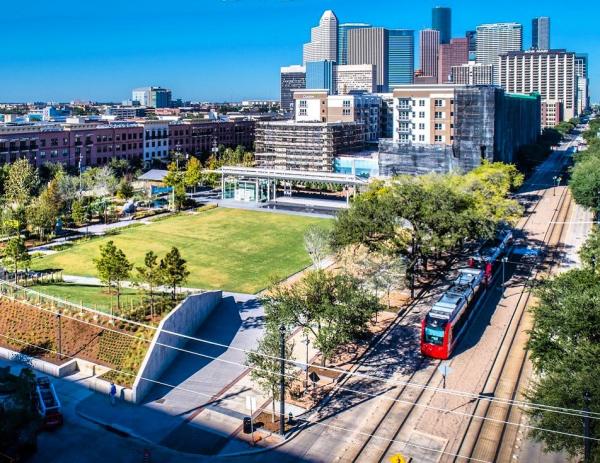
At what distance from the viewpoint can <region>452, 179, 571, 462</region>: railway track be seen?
25328 millimetres

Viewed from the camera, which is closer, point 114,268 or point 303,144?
point 114,268

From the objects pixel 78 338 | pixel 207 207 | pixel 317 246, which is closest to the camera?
pixel 78 338

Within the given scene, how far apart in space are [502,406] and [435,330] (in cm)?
579

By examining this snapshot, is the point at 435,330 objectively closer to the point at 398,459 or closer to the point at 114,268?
the point at 398,459

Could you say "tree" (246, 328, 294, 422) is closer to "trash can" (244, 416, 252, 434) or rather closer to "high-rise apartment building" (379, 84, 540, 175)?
"trash can" (244, 416, 252, 434)

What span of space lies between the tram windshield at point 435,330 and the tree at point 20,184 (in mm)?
57140

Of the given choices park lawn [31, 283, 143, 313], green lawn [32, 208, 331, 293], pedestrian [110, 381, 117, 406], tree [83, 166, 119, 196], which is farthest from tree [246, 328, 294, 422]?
tree [83, 166, 119, 196]

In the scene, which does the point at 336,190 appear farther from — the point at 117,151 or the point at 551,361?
the point at 551,361

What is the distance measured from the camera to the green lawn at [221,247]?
50.5 metres

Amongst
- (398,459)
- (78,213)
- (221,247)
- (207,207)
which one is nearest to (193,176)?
(207,207)

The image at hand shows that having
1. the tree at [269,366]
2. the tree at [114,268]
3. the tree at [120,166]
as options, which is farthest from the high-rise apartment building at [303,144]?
the tree at [269,366]

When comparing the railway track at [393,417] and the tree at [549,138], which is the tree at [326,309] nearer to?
the railway track at [393,417]

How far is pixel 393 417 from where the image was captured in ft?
92.1

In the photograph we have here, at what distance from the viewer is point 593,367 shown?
74.7 feet
